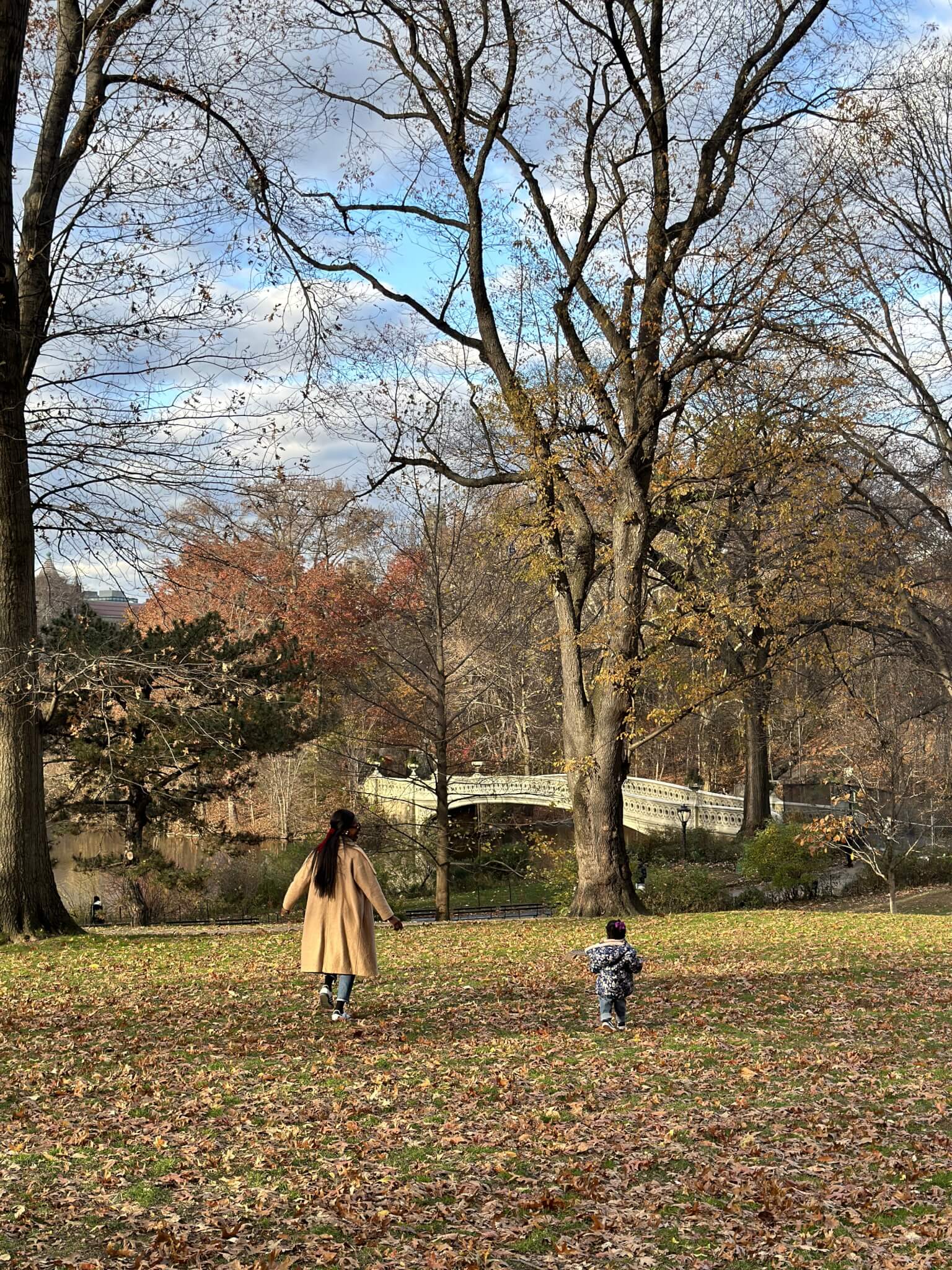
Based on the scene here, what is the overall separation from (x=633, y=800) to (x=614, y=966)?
31.1 meters

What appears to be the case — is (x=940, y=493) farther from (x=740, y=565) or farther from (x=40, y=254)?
(x=40, y=254)

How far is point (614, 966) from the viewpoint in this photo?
8.12m

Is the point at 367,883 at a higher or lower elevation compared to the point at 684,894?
higher

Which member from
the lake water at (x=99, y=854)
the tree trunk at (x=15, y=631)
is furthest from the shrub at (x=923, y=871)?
the tree trunk at (x=15, y=631)

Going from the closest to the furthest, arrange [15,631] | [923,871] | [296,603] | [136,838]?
[15,631] → [136,838] → [296,603] → [923,871]

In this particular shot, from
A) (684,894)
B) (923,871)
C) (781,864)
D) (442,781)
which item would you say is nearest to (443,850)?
(442,781)

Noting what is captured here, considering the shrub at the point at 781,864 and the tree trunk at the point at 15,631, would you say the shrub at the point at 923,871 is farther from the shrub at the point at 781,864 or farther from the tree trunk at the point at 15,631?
the tree trunk at the point at 15,631

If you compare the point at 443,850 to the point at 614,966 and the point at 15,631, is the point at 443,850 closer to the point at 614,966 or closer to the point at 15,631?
the point at 15,631

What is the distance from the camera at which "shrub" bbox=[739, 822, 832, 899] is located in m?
27.5

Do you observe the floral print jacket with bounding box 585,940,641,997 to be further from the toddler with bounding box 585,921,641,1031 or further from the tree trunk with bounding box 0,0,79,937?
the tree trunk with bounding box 0,0,79,937

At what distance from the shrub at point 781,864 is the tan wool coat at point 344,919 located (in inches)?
820

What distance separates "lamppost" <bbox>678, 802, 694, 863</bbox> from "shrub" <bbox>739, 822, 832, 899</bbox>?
9.98 feet

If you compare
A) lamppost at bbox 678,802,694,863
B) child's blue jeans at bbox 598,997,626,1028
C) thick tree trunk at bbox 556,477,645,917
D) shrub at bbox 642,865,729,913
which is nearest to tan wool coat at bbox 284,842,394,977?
child's blue jeans at bbox 598,997,626,1028

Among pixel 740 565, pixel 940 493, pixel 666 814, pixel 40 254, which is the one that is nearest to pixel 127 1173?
pixel 40 254
